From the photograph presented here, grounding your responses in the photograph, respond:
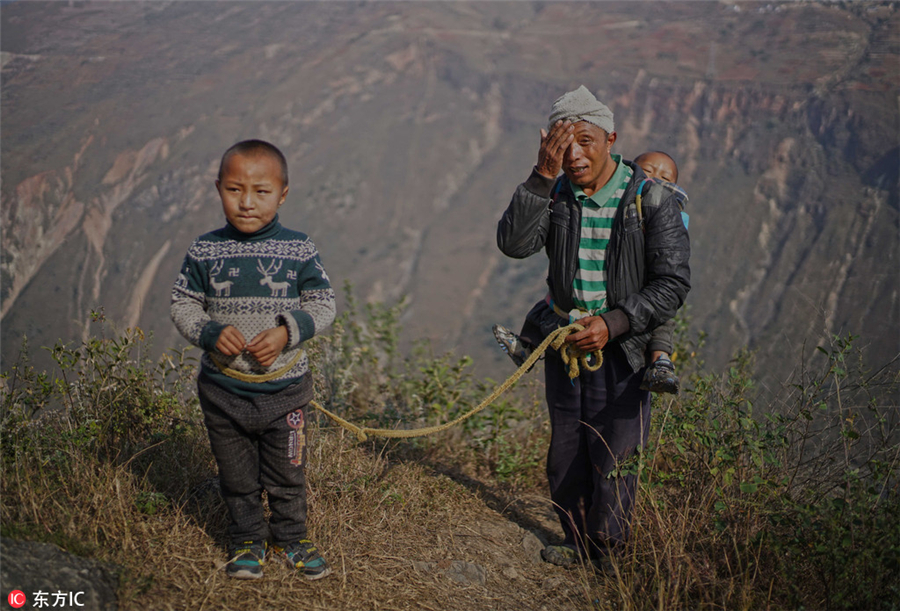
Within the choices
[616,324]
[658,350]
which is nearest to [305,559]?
[616,324]

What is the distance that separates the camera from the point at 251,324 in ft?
7.33

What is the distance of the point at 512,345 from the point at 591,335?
532 millimetres

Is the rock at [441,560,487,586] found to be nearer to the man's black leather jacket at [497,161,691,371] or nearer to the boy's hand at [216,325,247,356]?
the man's black leather jacket at [497,161,691,371]

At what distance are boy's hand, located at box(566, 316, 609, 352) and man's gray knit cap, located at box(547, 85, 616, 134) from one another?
77cm

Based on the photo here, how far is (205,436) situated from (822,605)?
9.47 ft

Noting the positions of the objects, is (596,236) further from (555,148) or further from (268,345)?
(268,345)

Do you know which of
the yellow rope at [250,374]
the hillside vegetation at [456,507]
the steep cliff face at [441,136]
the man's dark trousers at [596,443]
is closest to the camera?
the yellow rope at [250,374]

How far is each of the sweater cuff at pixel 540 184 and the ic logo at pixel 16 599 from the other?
7.30 feet

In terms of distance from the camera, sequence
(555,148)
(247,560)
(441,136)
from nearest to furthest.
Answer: (247,560) → (555,148) → (441,136)

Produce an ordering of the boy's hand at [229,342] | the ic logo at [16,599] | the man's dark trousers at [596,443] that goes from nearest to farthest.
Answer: the ic logo at [16,599] < the boy's hand at [229,342] < the man's dark trousers at [596,443]

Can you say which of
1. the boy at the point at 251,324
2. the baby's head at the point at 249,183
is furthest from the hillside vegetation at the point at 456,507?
the baby's head at the point at 249,183

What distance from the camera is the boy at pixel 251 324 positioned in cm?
219

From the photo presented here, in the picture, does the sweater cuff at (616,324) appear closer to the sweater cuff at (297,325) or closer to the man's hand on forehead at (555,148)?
the man's hand on forehead at (555,148)

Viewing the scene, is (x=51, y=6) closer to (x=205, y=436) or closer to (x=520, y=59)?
(x=205, y=436)
